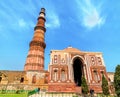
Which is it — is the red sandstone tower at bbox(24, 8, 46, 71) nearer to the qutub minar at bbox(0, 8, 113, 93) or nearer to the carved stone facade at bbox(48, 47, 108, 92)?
the qutub minar at bbox(0, 8, 113, 93)

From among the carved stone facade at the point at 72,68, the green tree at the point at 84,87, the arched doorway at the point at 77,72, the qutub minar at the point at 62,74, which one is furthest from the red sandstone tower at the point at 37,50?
the green tree at the point at 84,87

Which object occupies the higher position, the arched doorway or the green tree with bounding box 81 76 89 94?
the arched doorway

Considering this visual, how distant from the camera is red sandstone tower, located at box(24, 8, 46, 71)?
44031mm

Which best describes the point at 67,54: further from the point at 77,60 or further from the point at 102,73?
the point at 102,73

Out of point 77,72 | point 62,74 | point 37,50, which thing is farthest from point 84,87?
point 37,50

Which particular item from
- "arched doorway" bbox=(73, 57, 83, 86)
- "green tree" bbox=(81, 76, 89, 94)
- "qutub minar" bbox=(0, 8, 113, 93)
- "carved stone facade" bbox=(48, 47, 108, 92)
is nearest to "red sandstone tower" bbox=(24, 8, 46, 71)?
"qutub minar" bbox=(0, 8, 113, 93)

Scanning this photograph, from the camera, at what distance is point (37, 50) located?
4600cm

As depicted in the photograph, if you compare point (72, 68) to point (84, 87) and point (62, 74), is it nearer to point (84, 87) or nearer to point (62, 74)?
point (62, 74)

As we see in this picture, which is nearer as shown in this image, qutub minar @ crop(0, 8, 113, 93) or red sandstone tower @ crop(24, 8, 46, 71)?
qutub minar @ crop(0, 8, 113, 93)

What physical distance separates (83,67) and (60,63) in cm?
537

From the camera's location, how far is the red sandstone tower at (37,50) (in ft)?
144

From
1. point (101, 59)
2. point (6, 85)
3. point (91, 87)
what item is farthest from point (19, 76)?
point (101, 59)

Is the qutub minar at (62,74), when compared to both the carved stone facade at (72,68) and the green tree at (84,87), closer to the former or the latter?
the carved stone facade at (72,68)

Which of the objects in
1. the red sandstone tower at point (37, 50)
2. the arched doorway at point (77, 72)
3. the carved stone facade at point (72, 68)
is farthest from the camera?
the red sandstone tower at point (37, 50)
